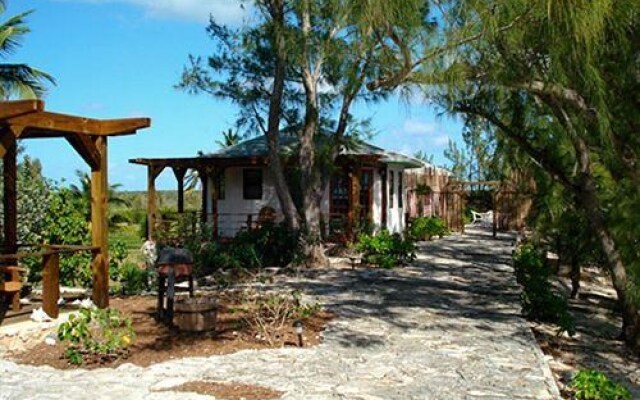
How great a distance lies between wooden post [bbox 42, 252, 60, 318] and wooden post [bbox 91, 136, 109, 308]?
77 cm

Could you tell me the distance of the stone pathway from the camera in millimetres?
5781

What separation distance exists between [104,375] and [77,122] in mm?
3625

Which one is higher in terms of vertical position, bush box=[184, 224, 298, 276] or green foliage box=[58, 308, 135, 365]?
bush box=[184, 224, 298, 276]

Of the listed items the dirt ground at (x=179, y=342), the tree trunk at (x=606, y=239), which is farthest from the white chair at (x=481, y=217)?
the dirt ground at (x=179, y=342)

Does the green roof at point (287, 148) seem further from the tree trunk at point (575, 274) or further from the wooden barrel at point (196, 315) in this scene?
the wooden barrel at point (196, 315)

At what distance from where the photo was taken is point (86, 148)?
8992 millimetres

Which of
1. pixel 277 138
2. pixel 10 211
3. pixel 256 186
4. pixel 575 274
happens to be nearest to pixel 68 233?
pixel 10 211

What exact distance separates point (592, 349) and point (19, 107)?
7.38m

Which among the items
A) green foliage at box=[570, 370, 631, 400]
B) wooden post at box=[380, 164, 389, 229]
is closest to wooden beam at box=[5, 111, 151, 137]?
green foliage at box=[570, 370, 631, 400]

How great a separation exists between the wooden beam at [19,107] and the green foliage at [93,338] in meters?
2.13

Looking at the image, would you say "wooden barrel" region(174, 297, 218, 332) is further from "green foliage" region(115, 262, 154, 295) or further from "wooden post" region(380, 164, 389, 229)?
"wooden post" region(380, 164, 389, 229)

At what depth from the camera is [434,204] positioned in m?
30.2

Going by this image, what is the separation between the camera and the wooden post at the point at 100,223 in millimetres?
9055

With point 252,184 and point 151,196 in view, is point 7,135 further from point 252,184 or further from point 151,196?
point 252,184
